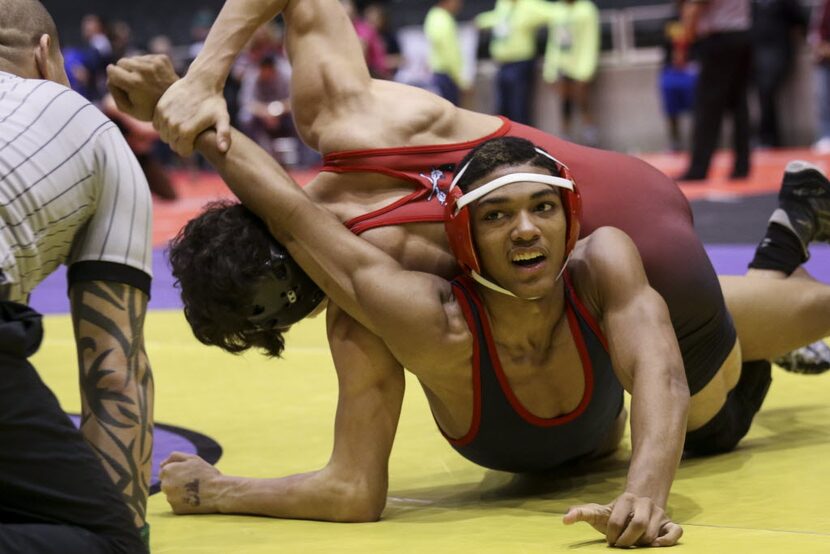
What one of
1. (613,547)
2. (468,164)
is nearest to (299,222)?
(468,164)

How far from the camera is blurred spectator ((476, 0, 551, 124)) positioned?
1516cm

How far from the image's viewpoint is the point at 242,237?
3.39 m

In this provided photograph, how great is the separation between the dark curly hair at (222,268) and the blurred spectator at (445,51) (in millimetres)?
12103

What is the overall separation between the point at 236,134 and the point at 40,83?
2.79ft

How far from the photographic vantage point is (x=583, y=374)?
132 inches

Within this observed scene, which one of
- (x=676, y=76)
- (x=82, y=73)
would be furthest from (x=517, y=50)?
(x=82, y=73)

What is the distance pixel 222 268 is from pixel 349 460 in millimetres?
538

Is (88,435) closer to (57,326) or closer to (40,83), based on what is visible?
(40,83)

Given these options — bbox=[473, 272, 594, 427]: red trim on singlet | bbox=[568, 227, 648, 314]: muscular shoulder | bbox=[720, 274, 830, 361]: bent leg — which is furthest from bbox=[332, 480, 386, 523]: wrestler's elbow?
bbox=[720, 274, 830, 361]: bent leg

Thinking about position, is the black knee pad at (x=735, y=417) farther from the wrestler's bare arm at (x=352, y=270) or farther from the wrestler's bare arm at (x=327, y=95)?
the wrestler's bare arm at (x=327, y=95)

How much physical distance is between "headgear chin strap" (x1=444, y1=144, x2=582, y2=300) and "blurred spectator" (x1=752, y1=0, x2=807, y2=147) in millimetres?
10484

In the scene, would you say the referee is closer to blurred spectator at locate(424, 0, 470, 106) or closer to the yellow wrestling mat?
the yellow wrestling mat

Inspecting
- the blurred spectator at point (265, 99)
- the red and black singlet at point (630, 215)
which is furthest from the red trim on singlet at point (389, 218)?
the blurred spectator at point (265, 99)

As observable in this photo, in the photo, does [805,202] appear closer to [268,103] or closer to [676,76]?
[676,76]
